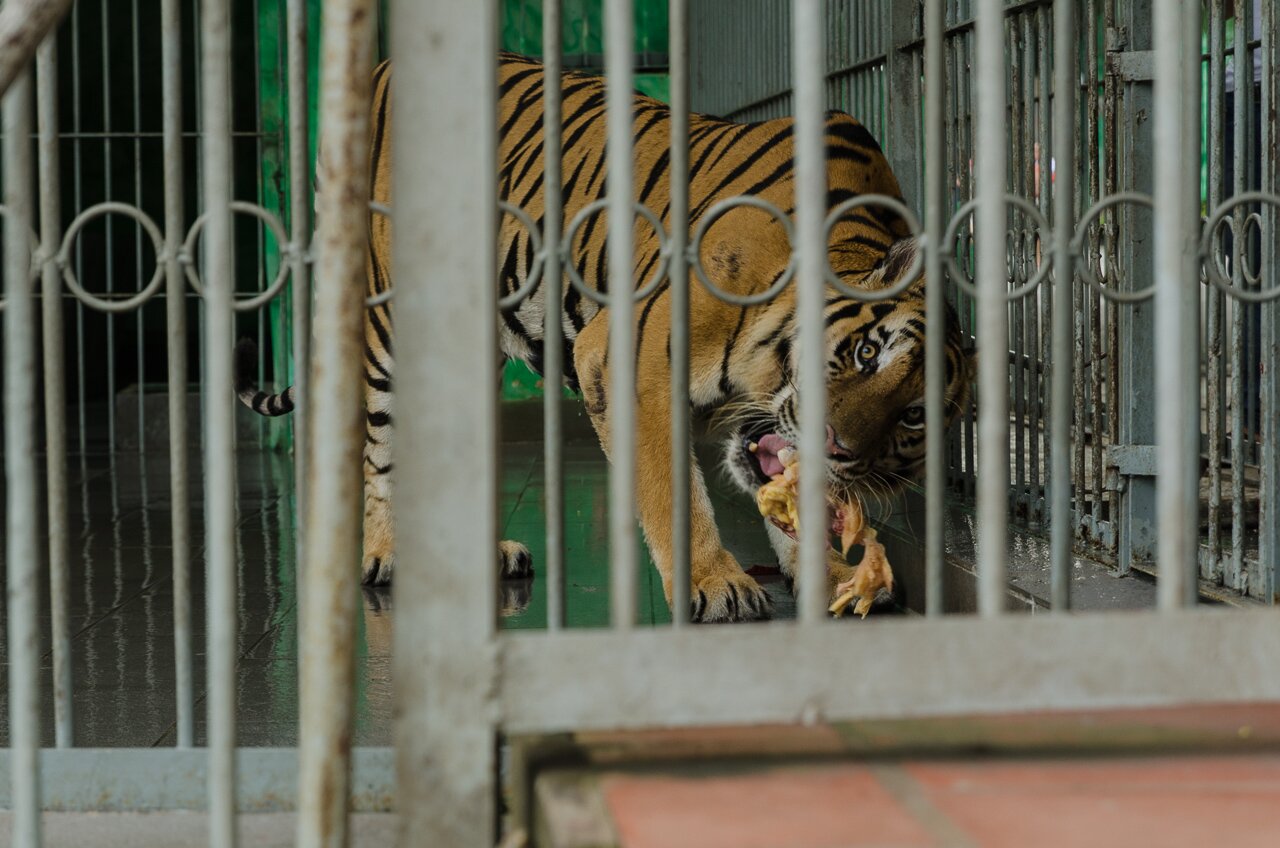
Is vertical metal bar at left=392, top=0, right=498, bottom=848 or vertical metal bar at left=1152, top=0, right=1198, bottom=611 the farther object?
vertical metal bar at left=1152, top=0, right=1198, bottom=611

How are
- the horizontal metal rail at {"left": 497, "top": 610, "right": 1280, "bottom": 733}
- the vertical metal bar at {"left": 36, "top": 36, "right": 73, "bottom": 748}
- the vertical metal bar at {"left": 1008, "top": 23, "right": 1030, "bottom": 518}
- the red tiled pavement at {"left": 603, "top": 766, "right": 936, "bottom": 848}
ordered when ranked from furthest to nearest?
the vertical metal bar at {"left": 1008, "top": 23, "right": 1030, "bottom": 518} < the vertical metal bar at {"left": 36, "top": 36, "right": 73, "bottom": 748} < the horizontal metal rail at {"left": 497, "top": 610, "right": 1280, "bottom": 733} < the red tiled pavement at {"left": 603, "top": 766, "right": 936, "bottom": 848}

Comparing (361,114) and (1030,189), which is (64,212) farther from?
(361,114)

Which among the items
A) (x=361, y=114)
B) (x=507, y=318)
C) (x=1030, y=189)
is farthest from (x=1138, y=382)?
(x=361, y=114)

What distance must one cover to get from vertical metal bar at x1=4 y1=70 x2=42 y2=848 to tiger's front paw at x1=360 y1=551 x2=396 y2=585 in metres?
2.97

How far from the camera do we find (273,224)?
2.04m

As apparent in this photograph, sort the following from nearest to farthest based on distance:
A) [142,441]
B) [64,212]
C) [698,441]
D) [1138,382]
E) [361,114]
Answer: [361,114], [1138,382], [698,441], [142,441], [64,212]

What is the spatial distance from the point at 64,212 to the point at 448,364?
940 centimetres

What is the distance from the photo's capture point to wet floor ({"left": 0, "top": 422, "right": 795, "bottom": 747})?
324 centimetres

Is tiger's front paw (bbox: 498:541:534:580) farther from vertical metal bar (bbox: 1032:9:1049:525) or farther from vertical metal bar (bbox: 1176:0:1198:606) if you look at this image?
vertical metal bar (bbox: 1176:0:1198:606)

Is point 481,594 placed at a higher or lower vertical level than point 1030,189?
lower

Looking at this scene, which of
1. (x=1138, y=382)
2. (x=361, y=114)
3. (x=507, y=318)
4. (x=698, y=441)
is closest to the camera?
(x=361, y=114)

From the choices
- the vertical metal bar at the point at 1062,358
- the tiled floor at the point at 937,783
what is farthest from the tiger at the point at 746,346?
the tiled floor at the point at 937,783

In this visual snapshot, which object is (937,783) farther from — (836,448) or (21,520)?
(836,448)

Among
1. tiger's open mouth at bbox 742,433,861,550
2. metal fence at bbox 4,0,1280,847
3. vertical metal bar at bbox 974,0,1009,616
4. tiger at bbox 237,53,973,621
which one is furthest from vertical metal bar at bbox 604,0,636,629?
tiger's open mouth at bbox 742,433,861,550
